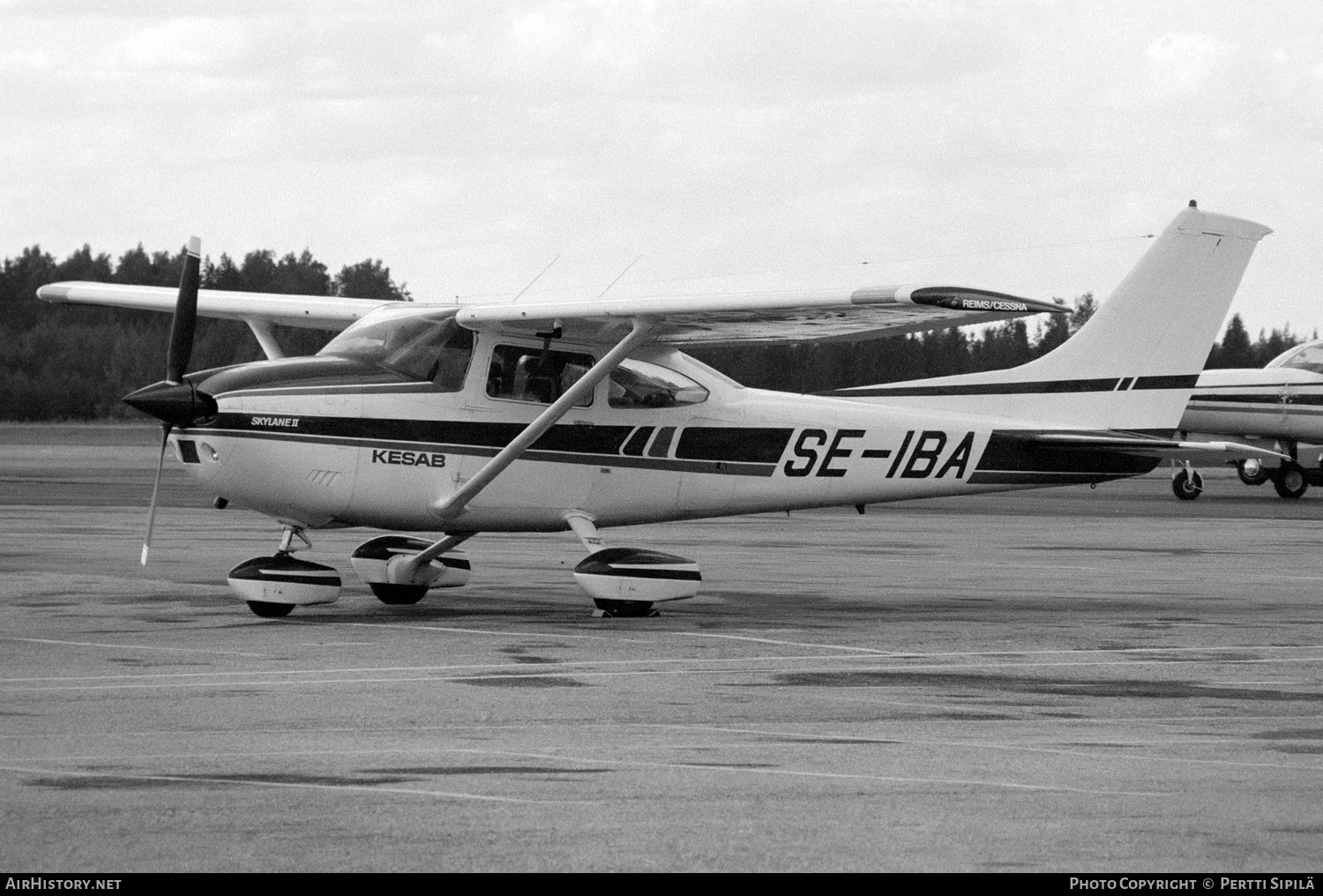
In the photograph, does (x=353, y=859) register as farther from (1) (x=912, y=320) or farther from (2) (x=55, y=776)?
(1) (x=912, y=320)

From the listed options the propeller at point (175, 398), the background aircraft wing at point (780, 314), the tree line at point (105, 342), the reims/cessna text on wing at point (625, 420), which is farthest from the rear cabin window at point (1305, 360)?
the tree line at point (105, 342)

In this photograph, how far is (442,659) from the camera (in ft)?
34.7

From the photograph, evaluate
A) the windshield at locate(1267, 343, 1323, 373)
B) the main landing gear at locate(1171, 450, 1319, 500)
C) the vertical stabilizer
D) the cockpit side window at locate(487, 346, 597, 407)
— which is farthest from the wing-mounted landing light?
the windshield at locate(1267, 343, 1323, 373)

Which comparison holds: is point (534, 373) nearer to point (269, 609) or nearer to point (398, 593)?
point (398, 593)

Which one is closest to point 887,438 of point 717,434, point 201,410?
point 717,434

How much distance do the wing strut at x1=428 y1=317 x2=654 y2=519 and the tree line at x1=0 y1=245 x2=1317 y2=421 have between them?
26610mm

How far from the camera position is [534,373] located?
13.4m

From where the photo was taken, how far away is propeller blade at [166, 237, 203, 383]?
1259 centimetres

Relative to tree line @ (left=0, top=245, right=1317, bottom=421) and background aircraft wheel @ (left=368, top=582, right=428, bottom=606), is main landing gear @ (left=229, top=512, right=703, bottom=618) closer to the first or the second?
background aircraft wheel @ (left=368, top=582, right=428, bottom=606)

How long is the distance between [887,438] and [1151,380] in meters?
2.46

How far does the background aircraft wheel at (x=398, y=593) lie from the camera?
541 inches

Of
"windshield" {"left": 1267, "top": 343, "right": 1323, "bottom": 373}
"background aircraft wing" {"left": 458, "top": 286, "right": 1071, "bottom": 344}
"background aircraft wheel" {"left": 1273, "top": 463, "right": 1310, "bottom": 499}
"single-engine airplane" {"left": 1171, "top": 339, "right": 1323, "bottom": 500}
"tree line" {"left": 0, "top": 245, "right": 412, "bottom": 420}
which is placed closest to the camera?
"background aircraft wing" {"left": 458, "top": 286, "right": 1071, "bottom": 344}

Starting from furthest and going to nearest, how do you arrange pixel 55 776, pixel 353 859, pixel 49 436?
pixel 49 436 → pixel 55 776 → pixel 353 859

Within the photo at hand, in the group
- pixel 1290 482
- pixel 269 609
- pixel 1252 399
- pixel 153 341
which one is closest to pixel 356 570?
pixel 269 609
